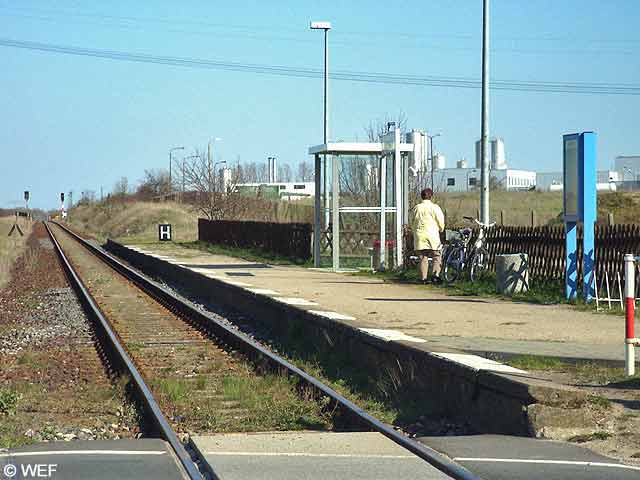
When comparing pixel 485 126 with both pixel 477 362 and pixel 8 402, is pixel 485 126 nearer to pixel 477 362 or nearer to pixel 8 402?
pixel 477 362

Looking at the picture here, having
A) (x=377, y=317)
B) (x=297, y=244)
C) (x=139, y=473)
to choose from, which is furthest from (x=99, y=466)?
(x=297, y=244)

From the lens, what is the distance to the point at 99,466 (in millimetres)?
6891

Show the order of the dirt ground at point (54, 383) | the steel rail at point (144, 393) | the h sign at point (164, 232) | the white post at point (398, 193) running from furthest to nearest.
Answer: the h sign at point (164, 232) → the white post at point (398, 193) → the dirt ground at point (54, 383) → the steel rail at point (144, 393)

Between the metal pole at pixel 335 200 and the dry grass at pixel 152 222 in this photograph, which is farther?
the dry grass at pixel 152 222

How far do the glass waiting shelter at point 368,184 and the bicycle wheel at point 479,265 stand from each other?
3956mm

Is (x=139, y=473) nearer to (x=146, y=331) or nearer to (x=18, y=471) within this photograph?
(x=18, y=471)

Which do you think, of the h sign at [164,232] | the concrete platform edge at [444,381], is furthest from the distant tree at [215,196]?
the concrete platform edge at [444,381]

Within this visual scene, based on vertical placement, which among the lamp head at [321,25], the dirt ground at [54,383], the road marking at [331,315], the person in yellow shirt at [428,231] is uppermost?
the lamp head at [321,25]

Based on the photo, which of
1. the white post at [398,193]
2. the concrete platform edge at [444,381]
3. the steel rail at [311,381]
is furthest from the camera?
the white post at [398,193]

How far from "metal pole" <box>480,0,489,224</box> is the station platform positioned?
2.33 meters

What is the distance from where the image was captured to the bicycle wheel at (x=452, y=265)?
21.0 m

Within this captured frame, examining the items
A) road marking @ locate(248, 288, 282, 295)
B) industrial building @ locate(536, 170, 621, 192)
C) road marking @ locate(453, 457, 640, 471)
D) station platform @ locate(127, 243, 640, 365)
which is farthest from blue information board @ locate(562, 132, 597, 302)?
industrial building @ locate(536, 170, 621, 192)

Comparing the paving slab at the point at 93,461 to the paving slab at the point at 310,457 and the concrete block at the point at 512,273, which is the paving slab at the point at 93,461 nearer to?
the paving slab at the point at 310,457

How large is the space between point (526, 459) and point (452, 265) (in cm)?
1413
